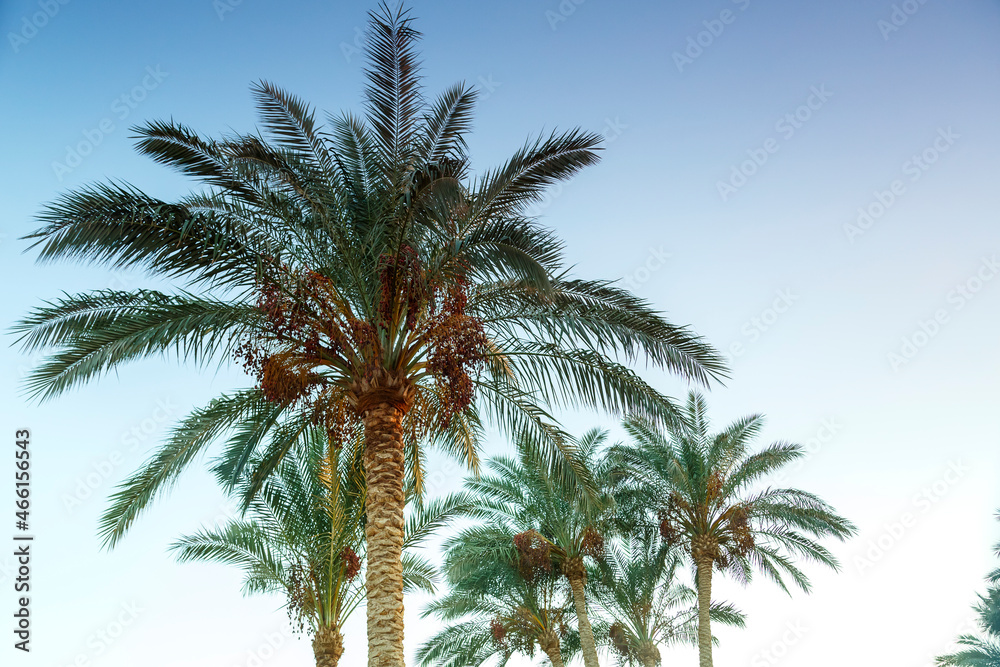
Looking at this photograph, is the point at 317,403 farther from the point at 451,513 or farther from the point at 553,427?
the point at 451,513

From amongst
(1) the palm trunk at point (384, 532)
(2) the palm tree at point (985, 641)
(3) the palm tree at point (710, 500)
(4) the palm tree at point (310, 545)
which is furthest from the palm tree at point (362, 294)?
(2) the palm tree at point (985, 641)

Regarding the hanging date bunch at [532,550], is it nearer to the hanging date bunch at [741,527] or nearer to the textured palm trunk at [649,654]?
the textured palm trunk at [649,654]

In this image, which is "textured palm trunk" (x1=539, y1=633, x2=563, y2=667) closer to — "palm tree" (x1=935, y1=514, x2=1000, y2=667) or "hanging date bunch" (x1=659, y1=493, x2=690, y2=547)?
"hanging date bunch" (x1=659, y1=493, x2=690, y2=547)

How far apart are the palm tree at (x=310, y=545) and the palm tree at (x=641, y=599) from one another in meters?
8.82

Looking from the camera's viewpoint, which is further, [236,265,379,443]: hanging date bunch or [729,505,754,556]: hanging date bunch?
[729,505,754,556]: hanging date bunch

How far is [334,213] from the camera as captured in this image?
9.98 m

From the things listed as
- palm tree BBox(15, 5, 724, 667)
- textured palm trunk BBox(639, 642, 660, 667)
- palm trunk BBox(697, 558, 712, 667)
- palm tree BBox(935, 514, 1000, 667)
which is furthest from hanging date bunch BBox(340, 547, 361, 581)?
palm tree BBox(935, 514, 1000, 667)

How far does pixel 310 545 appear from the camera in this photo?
15.1 metres

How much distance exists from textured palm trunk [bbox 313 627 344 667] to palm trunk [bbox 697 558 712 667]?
10.0 m

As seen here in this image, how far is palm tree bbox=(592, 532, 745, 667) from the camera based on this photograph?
2264 centimetres

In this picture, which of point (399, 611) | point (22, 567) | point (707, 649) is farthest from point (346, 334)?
point (707, 649)

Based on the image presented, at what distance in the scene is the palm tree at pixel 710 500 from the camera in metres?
20.6

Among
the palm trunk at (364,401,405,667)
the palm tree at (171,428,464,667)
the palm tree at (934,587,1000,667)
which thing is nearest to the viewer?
the palm trunk at (364,401,405,667)

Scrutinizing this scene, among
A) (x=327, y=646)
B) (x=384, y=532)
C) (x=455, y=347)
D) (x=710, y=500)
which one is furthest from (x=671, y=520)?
(x=455, y=347)
